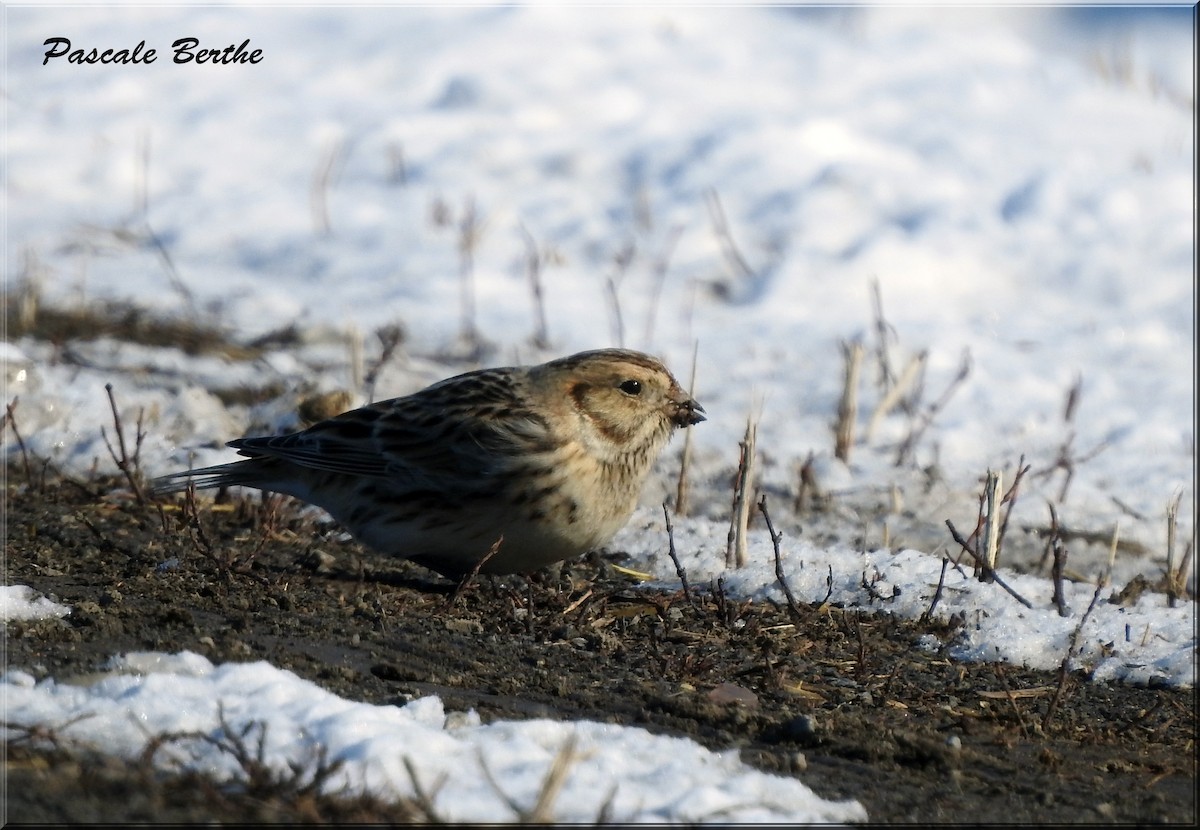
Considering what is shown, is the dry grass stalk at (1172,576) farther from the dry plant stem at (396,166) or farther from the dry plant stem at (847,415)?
the dry plant stem at (396,166)

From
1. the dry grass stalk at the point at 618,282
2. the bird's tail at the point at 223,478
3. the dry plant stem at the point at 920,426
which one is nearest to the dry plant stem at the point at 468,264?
the dry grass stalk at the point at 618,282

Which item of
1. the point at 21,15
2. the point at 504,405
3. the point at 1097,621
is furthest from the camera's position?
the point at 21,15

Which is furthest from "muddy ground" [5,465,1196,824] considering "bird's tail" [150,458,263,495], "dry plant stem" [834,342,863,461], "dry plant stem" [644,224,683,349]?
"dry plant stem" [644,224,683,349]

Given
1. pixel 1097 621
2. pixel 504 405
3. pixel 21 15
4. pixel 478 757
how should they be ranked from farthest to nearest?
pixel 21 15, pixel 504 405, pixel 1097 621, pixel 478 757

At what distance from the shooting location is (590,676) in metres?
4.32

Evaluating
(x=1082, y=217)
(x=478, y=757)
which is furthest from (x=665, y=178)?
Result: (x=478, y=757)

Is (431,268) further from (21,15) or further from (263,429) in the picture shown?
(21,15)

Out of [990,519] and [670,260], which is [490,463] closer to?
[990,519]

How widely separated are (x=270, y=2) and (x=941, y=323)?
983 centimetres

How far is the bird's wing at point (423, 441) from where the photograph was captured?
17.5ft

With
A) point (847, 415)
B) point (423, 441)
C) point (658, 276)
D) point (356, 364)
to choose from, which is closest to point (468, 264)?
point (658, 276)

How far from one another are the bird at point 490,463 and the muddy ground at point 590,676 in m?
0.18

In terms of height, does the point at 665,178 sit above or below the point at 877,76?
below

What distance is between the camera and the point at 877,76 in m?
15.1
